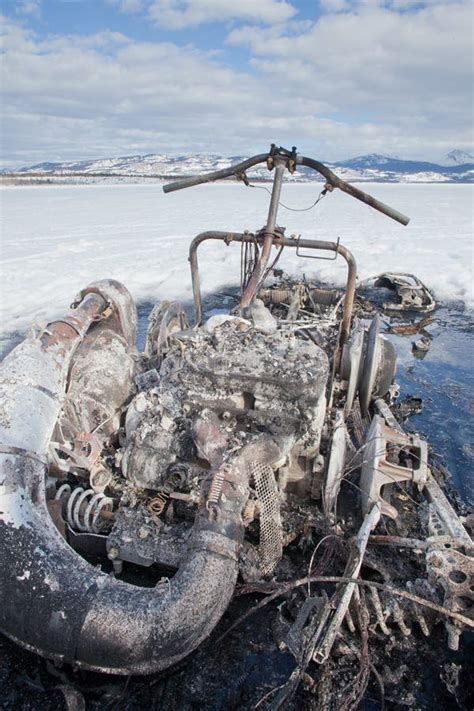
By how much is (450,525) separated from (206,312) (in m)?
7.56

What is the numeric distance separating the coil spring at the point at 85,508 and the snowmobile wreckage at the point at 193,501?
0.02m

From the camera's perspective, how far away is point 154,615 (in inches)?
81.9

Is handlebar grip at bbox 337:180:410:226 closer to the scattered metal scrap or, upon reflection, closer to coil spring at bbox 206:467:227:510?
coil spring at bbox 206:467:227:510

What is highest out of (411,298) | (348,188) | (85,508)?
(348,188)

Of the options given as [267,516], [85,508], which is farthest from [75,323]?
[267,516]

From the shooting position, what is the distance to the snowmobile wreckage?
2.13 meters

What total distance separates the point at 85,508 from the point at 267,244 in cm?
279

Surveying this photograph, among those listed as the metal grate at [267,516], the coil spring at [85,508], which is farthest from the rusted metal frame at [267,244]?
the coil spring at [85,508]

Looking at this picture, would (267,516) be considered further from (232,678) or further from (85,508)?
(85,508)

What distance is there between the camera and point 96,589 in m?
2.17

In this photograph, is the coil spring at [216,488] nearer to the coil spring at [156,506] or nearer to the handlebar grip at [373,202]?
the coil spring at [156,506]

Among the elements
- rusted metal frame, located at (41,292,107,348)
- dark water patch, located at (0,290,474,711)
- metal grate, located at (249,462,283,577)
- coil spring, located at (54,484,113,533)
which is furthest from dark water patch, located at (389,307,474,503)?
rusted metal frame, located at (41,292,107,348)

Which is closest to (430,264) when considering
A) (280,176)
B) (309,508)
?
(280,176)

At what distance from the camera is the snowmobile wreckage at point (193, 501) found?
213 centimetres
